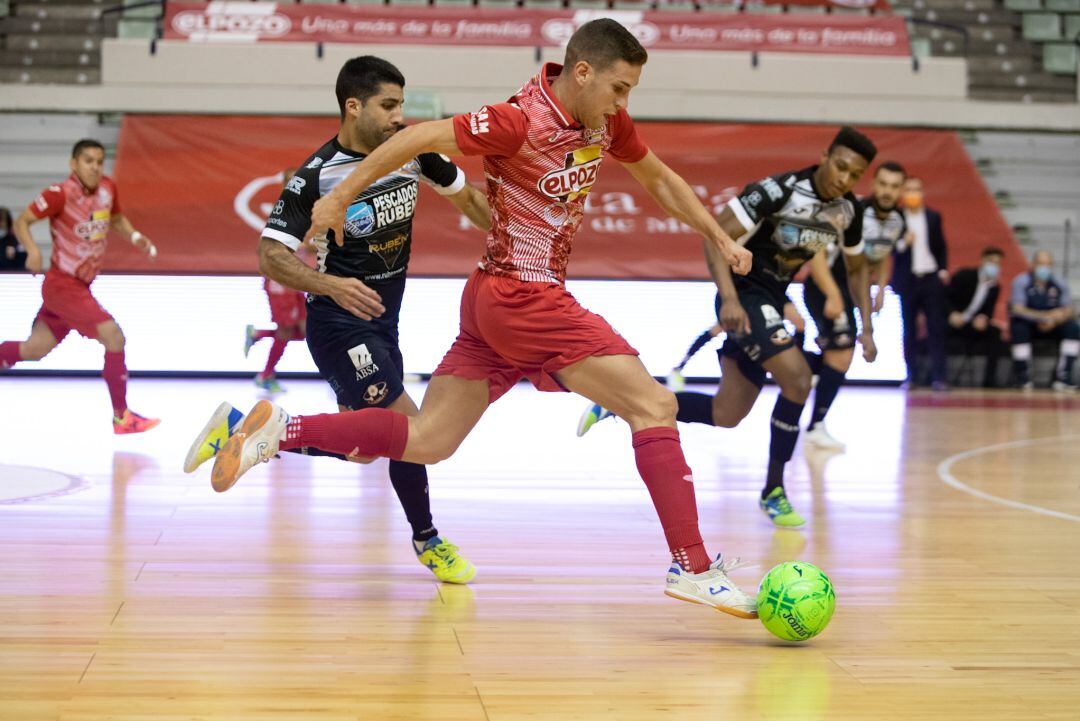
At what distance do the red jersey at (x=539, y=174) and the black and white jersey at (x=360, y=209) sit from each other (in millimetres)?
588

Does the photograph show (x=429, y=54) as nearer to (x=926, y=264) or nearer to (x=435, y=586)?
(x=926, y=264)

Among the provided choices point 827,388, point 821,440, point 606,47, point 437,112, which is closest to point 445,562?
point 606,47

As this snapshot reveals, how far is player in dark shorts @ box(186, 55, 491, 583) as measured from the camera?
4.26m

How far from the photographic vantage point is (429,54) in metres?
15.2

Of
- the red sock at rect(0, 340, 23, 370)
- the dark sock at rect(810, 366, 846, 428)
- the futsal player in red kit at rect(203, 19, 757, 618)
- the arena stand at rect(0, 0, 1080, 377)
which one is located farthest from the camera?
the arena stand at rect(0, 0, 1080, 377)

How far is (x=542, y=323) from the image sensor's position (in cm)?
368

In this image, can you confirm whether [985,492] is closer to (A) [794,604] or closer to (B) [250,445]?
(A) [794,604]

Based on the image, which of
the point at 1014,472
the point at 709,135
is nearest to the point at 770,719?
the point at 1014,472

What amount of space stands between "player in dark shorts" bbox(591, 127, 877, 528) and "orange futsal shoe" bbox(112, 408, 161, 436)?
4122mm

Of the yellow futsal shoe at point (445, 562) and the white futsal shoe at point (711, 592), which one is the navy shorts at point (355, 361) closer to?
the yellow futsal shoe at point (445, 562)

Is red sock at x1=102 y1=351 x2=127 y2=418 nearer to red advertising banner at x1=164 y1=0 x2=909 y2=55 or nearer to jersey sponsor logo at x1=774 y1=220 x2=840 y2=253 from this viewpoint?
jersey sponsor logo at x1=774 y1=220 x2=840 y2=253

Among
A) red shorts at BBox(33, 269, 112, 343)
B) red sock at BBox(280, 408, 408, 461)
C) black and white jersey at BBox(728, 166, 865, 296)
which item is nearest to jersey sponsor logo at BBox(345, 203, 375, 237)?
red sock at BBox(280, 408, 408, 461)

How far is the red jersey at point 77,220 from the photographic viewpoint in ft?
27.9

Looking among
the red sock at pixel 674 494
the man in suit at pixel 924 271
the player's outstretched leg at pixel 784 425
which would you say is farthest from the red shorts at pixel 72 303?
the man in suit at pixel 924 271
